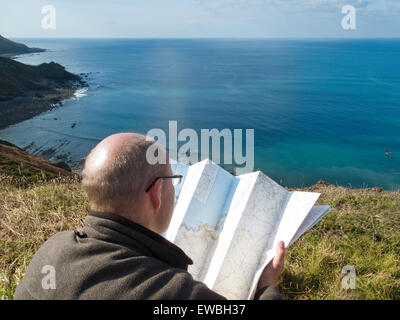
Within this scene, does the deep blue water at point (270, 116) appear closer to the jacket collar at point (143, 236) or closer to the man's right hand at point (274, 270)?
the man's right hand at point (274, 270)

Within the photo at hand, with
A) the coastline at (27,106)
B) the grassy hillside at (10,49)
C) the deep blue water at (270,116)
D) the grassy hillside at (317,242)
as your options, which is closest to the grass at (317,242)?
the grassy hillside at (317,242)

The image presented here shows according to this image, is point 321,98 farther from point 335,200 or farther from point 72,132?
point 335,200

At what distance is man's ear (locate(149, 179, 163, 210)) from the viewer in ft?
5.51

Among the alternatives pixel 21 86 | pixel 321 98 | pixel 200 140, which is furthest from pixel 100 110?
pixel 321 98

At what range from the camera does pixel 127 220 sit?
5.43ft

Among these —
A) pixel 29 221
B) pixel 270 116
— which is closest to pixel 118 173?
pixel 29 221

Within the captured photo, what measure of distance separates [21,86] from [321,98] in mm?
60075

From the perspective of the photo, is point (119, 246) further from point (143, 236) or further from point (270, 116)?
point (270, 116)

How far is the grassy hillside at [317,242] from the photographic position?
2869mm

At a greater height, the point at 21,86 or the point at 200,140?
the point at 21,86

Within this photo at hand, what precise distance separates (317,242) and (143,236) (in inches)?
109

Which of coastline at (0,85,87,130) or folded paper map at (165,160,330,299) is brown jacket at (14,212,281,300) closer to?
folded paper map at (165,160,330,299)

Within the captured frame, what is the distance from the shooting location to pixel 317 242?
3.74 meters

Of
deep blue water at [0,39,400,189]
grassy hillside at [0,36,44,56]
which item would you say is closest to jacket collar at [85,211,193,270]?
deep blue water at [0,39,400,189]
